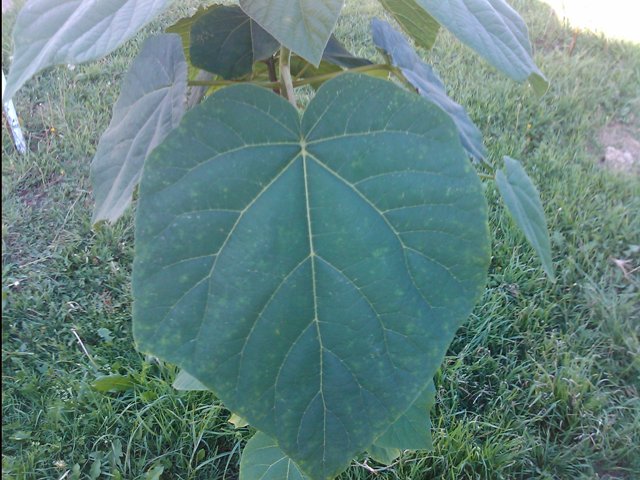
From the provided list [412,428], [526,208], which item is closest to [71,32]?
[526,208]

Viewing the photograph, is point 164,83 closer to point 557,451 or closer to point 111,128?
point 111,128

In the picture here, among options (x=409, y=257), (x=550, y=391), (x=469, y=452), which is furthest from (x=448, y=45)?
(x=409, y=257)

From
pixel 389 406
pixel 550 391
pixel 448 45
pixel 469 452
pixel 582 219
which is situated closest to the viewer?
pixel 389 406

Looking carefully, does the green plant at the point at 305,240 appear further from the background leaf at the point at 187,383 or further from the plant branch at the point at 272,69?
the background leaf at the point at 187,383

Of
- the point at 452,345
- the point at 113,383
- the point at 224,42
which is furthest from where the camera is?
the point at 452,345

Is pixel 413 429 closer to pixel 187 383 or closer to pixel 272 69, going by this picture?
pixel 187 383

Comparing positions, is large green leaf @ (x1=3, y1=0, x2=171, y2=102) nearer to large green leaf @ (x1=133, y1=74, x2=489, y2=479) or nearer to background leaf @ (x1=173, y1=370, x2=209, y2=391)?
large green leaf @ (x1=133, y1=74, x2=489, y2=479)
